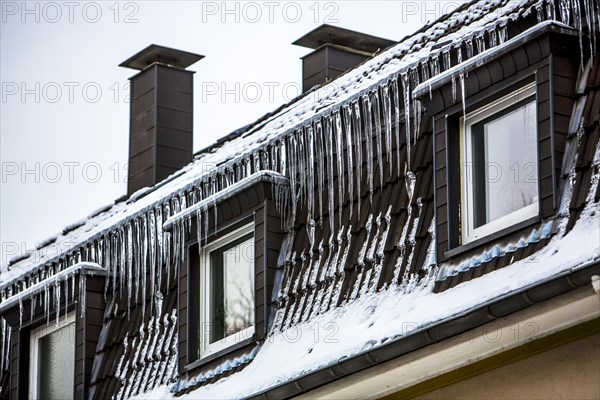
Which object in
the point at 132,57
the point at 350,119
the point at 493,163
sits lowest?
the point at 493,163

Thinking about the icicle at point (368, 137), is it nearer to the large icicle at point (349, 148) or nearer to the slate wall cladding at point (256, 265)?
the large icicle at point (349, 148)

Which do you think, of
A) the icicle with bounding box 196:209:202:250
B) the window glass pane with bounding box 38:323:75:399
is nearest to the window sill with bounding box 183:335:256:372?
the icicle with bounding box 196:209:202:250

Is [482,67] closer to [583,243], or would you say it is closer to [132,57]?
[583,243]

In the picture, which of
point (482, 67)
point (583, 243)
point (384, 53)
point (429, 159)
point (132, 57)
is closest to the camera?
point (583, 243)

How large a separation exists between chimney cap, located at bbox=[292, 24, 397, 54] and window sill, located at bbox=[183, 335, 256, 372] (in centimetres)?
487

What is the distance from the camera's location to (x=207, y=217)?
12930 millimetres

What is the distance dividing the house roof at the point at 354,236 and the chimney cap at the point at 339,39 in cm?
204

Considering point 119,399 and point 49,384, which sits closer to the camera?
point 119,399

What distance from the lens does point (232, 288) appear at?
12828 millimetres

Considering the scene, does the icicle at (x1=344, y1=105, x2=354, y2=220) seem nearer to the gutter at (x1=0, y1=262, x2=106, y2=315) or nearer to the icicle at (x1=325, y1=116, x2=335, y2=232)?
the icicle at (x1=325, y1=116, x2=335, y2=232)

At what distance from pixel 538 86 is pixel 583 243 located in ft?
4.57

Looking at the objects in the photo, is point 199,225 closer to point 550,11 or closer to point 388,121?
point 388,121

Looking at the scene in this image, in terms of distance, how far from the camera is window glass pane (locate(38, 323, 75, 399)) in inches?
583

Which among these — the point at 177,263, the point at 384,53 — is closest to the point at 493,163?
the point at 384,53
